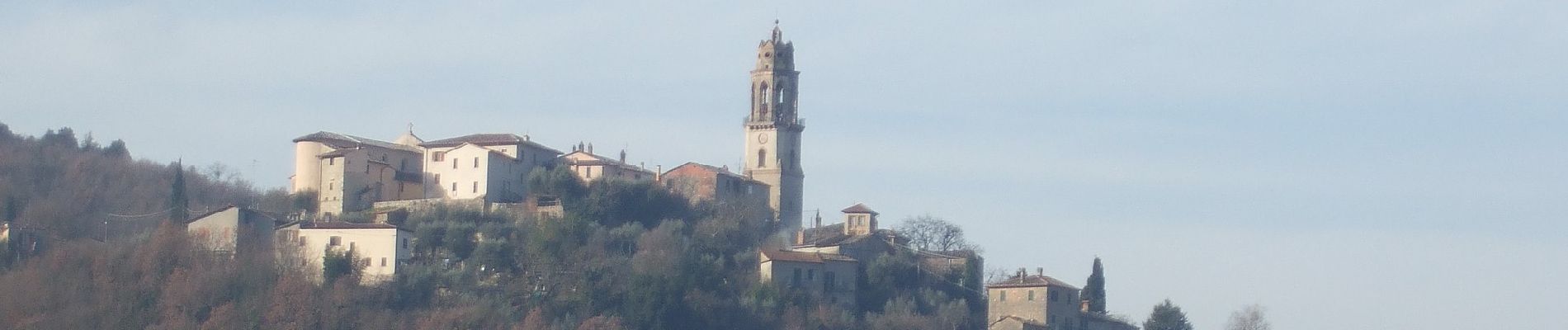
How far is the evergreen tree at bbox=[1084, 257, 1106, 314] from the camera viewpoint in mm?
71688

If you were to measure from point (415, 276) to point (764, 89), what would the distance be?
16340 millimetres

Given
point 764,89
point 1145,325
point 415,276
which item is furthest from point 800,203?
point 415,276

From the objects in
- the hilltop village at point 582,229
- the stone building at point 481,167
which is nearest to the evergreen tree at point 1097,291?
the hilltop village at point 582,229

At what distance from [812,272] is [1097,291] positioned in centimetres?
1006

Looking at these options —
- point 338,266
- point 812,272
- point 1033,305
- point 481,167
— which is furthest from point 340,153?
point 1033,305

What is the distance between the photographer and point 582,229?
65.6 m

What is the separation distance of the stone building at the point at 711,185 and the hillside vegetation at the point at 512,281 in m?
0.63

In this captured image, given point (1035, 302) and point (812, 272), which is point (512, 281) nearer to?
point (812, 272)

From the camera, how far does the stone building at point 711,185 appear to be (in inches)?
2835

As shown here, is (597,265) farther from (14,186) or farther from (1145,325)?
(14,186)

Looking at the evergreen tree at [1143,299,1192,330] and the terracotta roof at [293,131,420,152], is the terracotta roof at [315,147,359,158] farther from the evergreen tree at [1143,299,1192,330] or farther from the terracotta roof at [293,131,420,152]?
the evergreen tree at [1143,299,1192,330]

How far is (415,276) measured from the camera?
62.6 metres

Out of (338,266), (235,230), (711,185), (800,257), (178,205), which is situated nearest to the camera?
(338,266)

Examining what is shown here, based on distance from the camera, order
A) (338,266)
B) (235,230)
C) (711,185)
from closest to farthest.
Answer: (338,266), (235,230), (711,185)
